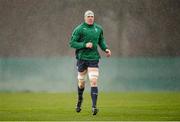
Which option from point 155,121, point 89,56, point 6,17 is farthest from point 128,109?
point 6,17

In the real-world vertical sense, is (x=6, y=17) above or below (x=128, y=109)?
above

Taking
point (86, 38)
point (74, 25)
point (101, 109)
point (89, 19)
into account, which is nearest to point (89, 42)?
point (86, 38)

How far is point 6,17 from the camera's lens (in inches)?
1315

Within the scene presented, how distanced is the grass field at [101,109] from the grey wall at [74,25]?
28.4 feet

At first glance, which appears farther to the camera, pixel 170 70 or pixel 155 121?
pixel 170 70

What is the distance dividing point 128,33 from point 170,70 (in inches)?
177

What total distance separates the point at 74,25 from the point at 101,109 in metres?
13.8

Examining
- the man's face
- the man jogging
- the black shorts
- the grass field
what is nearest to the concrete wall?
the grass field

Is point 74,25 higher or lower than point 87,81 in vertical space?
higher

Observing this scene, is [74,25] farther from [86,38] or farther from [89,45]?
[89,45]

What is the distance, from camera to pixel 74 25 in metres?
32.3

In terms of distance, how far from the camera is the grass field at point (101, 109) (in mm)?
16266

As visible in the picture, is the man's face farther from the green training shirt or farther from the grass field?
the grass field

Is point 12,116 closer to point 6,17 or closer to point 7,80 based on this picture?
point 7,80
